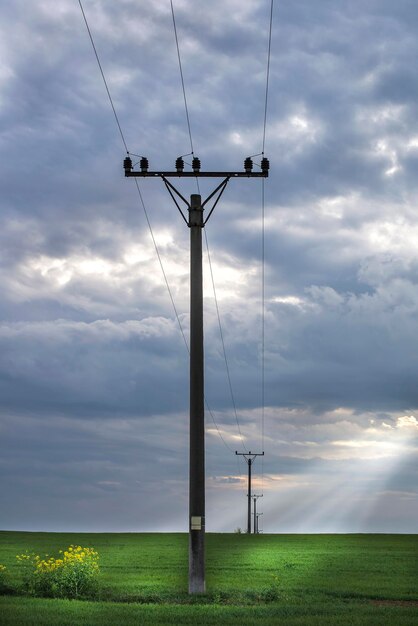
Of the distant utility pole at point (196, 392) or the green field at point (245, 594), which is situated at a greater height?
the distant utility pole at point (196, 392)

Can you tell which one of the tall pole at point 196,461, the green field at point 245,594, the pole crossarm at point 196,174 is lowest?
the green field at point 245,594

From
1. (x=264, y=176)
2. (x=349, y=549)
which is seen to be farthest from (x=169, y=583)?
(x=349, y=549)

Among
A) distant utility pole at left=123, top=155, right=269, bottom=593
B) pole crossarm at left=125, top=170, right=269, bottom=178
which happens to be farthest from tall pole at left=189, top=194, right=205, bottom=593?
pole crossarm at left=125, top=170, right=269, bottom=178

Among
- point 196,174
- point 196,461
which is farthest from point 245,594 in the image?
point 196,174

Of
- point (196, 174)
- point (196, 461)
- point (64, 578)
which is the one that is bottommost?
point (64, 578)

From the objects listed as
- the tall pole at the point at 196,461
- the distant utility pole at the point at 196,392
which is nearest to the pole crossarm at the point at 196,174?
the distant utility pole at the point at 196,392

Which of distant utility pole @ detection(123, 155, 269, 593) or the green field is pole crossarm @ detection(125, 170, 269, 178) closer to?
distant utility pole @ detection(123, 155, 269, 593)

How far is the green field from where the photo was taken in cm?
2041

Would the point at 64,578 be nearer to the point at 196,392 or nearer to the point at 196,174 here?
the point at 196,392

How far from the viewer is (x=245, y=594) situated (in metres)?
25.8

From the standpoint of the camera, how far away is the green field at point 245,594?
2041cm

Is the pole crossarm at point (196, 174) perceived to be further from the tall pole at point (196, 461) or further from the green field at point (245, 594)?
the green field at point (245, 594)

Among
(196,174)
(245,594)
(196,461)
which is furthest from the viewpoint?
(196,174)

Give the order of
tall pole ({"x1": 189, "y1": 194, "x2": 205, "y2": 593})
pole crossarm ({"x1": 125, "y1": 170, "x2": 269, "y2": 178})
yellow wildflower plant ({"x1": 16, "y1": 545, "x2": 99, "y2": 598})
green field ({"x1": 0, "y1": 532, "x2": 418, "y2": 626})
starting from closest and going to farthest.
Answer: green field ({"x1": 0, "y1": 532, "x2": 418, "y2": 626})
tall pole ({"x1": 189, "y1": 194, "x2": 205, "y2": 593})
yellow wildflower plant ({"x1": 16, "y1": 545, "x2": 99, "y2": 598})
pole crossarm ({"x1": 125, "y1": 170, "x2": 269, "y2": 178})
